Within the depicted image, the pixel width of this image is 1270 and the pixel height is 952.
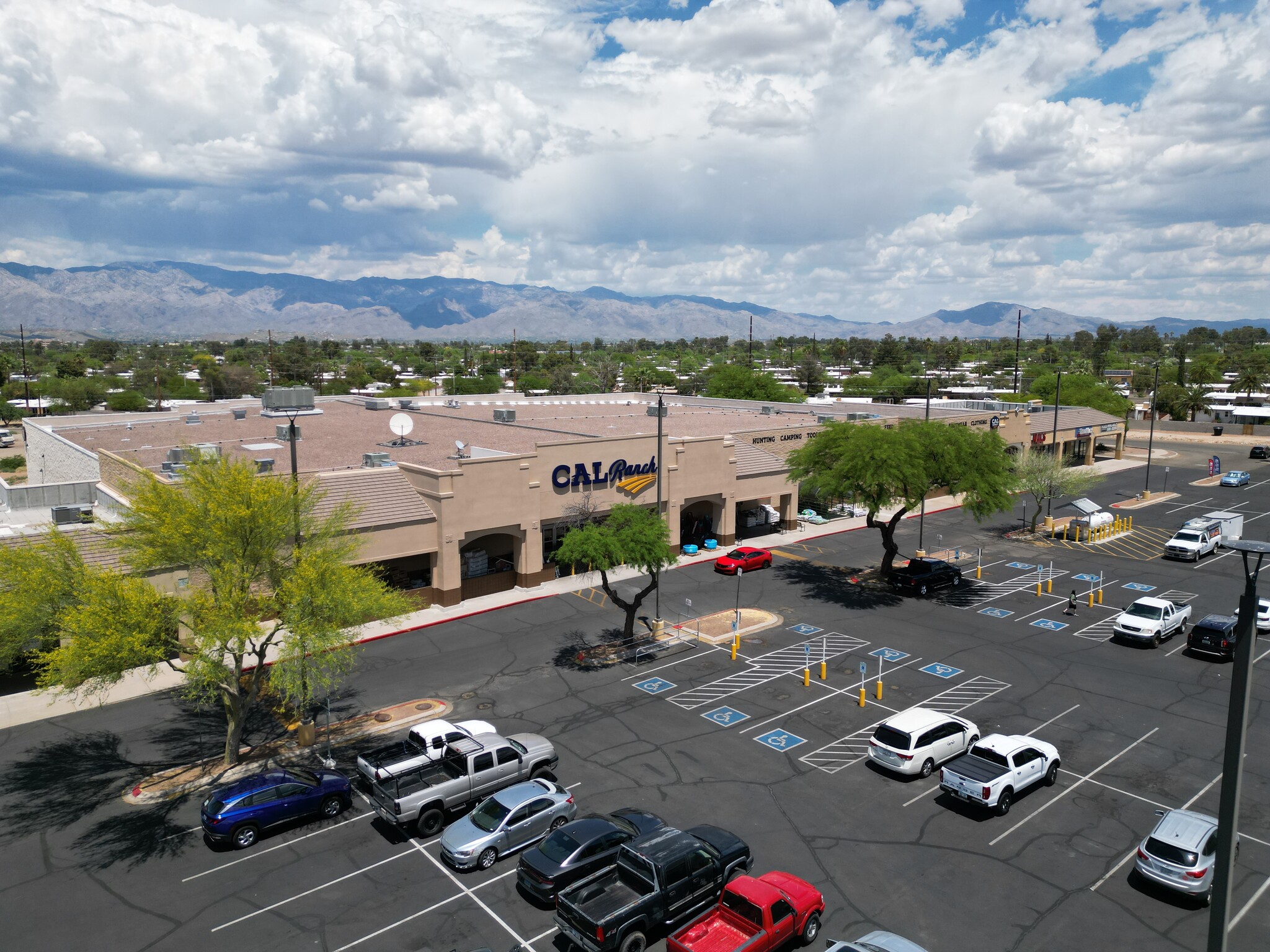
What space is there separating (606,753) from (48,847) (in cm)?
1450

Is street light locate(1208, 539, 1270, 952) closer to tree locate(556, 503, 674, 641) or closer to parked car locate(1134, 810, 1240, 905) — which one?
parked car locate(1134, 810, 1240, 905)

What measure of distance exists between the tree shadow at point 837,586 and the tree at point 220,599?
23.3m

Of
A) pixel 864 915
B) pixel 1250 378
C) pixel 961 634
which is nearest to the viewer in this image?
pixel 864 915

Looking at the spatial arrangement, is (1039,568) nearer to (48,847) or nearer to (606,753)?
(606,753)

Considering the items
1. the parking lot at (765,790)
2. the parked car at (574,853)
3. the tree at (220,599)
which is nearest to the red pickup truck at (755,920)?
the parking lot at (765,790)

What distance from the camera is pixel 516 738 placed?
23469mm

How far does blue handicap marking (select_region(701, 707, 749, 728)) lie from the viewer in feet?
87.4

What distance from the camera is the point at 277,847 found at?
65.5 ft

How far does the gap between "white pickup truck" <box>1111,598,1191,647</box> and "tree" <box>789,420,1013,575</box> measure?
8685mm

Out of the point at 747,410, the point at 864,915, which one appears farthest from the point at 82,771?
the point at 747,410

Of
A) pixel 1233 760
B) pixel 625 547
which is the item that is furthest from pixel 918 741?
pixel 625 547

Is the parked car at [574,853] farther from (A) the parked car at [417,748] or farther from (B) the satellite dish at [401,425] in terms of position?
(B) the satellite dish at [401,425]

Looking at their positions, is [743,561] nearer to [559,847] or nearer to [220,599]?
[559,847]

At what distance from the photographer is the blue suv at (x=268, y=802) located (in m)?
19.5
